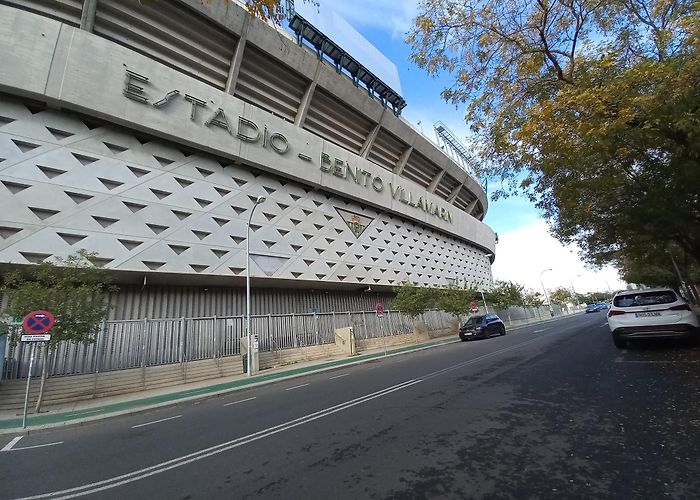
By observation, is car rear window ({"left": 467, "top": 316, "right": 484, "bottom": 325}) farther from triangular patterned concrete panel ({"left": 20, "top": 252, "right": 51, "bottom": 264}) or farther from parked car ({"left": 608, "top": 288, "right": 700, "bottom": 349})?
triangular patterned concrete panel ({"left": 20, "top": 252, "right": 51, "bottom": 264})

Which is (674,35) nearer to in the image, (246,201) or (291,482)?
(291,482)

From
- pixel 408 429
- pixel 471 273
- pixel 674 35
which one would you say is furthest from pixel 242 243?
pixel 471 273

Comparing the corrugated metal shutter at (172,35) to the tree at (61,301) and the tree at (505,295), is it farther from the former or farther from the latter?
the tree at (505,295)

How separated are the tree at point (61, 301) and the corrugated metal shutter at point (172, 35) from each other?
14.1 m

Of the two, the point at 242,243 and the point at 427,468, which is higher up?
the point at 242,243

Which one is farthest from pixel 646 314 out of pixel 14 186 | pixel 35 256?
pixel 14 186

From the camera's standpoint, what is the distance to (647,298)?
9.19 meters

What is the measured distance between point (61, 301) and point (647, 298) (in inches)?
701

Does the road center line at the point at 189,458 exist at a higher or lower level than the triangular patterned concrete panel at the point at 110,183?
lower

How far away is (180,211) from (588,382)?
1890 cm

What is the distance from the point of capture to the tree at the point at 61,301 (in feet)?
34.2

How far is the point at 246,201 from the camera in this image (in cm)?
2116

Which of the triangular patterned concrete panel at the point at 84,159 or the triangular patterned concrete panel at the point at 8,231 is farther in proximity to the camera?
the triangular patterned concrete panel at the point at 84,159

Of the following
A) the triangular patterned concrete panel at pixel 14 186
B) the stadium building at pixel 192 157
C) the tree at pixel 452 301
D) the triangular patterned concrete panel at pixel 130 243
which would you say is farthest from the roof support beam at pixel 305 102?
the tree at pixel 452 301
